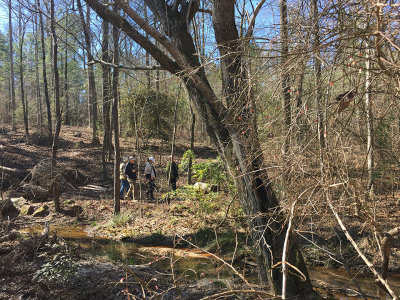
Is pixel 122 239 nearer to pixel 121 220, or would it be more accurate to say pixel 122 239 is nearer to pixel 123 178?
pixel 121 220

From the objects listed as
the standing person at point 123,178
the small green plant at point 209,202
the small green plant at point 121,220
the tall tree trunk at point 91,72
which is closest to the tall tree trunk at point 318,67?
the tall tree trunk at point 91,72

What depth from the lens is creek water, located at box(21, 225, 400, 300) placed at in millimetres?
6172

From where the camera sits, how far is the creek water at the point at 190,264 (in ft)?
20.2

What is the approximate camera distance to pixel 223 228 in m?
9.38

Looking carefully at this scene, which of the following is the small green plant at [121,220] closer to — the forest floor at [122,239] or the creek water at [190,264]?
the forest floor at [122,239]

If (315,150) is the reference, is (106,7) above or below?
above

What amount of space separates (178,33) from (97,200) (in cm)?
953

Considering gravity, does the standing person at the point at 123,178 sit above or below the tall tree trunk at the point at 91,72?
below

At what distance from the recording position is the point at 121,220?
10.4 m

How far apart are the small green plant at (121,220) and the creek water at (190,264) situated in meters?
0.79

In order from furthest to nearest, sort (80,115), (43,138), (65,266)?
(80,115)
(43,138)
(65,266)

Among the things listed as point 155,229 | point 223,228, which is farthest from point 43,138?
point 223,228

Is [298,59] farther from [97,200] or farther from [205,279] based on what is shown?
[97,200]

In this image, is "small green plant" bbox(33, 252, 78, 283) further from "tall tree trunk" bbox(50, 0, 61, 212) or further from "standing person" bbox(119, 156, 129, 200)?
"standing person" bbox(119, 156, 129, 200)
